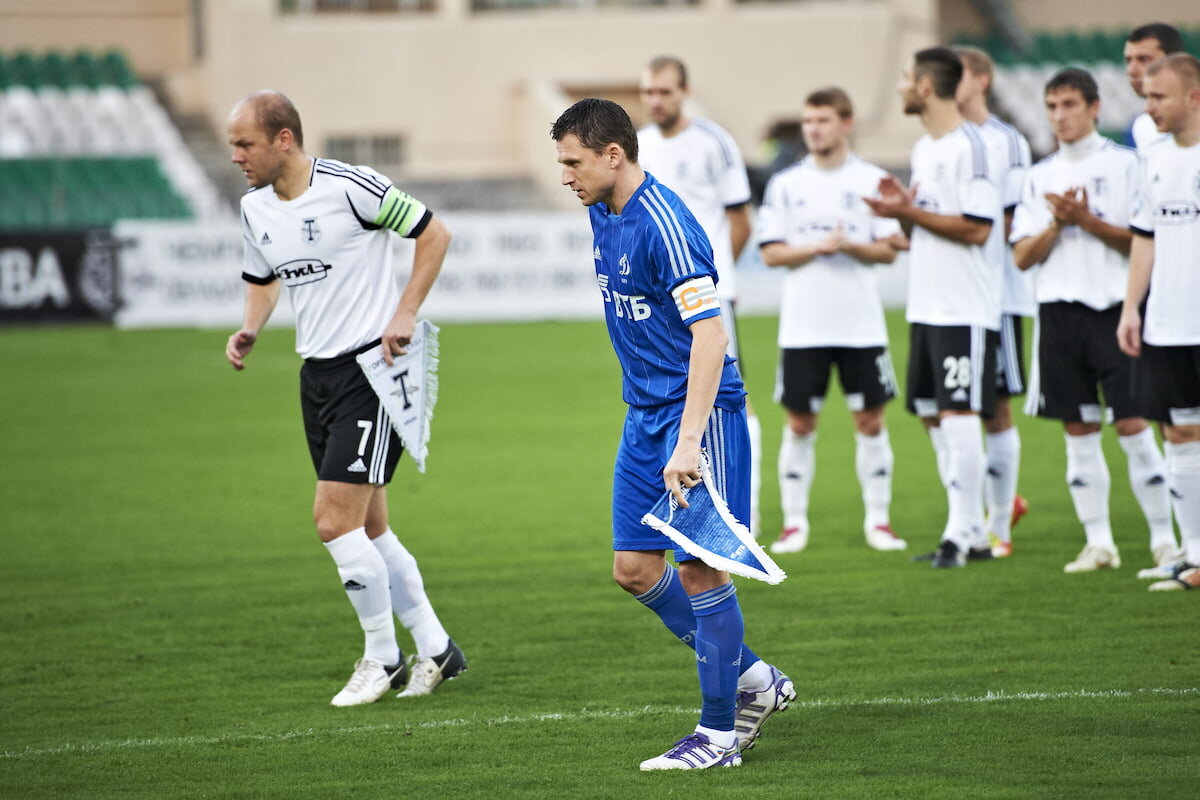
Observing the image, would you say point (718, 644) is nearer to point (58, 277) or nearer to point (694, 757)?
point (694, 757)

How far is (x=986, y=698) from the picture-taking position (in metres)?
5.24

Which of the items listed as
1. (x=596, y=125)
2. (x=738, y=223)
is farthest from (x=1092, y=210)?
(x=596, y=125)

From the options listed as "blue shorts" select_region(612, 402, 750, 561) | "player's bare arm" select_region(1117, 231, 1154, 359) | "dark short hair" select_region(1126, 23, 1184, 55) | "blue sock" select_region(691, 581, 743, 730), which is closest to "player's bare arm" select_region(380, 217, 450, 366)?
"blue shorts" select_region(612, 402, 750, 561)

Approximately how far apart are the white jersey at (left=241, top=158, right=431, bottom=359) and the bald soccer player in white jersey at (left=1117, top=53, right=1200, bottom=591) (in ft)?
10.1

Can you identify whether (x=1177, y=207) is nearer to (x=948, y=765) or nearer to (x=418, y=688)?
(x=948, y=765)

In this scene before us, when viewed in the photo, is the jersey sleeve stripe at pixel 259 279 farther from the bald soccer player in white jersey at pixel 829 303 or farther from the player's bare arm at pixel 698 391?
the bald soccer player in white jersey at pixel 829 303

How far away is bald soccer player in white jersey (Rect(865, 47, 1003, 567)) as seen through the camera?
7.48m

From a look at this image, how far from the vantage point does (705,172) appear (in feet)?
27.9

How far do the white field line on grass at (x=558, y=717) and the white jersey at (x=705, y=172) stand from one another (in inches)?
138

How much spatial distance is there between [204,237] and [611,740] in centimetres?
1883

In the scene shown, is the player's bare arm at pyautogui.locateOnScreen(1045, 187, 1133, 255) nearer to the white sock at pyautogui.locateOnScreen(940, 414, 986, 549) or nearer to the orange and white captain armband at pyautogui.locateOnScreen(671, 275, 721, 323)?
the white sock at pyautogui.locateOnScreen(940, 414, 986, 549)

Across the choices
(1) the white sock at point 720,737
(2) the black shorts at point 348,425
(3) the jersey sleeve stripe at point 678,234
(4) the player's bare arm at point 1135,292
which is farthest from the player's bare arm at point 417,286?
(4) the player's bare arm at point 1135,292

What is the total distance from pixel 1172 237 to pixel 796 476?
2.43m

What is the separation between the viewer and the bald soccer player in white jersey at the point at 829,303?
813 cm
